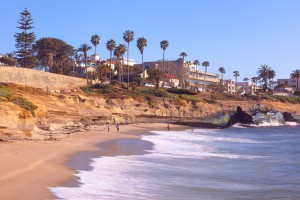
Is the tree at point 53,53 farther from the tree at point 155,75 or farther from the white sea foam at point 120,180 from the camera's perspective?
the white sea foam at point 120,180

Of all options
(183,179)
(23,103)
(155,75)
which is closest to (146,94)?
(155,75)

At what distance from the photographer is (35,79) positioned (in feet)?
186

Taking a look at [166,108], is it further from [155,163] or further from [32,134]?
[155,163]

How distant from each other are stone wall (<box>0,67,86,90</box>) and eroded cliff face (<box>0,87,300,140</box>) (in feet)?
22.6

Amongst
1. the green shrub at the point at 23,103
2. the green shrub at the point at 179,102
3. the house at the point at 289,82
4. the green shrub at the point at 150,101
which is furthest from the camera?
the house at the point at 289,82

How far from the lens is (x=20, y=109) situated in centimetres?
2538

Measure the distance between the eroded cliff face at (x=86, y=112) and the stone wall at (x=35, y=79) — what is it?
6895 millimetres

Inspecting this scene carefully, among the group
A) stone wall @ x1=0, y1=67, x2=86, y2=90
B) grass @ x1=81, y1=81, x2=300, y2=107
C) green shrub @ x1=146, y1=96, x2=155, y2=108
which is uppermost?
stone wall @ x1=0, y1=67, x2=86, y2=90

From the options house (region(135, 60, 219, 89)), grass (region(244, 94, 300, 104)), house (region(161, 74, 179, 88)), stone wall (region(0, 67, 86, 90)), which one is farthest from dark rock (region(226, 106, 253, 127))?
house (region(135, 60, 219, 89))

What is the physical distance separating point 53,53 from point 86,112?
5133 cm

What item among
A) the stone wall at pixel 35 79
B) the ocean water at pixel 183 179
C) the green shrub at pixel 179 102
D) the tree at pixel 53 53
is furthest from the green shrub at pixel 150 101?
the ocean water at pixel 183 179

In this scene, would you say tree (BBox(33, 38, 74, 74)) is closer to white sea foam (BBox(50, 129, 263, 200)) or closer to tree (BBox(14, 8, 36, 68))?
tree (BBox(14, 8, 36, 68))

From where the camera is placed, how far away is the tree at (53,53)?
87562 mm

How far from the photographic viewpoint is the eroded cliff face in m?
24.3
